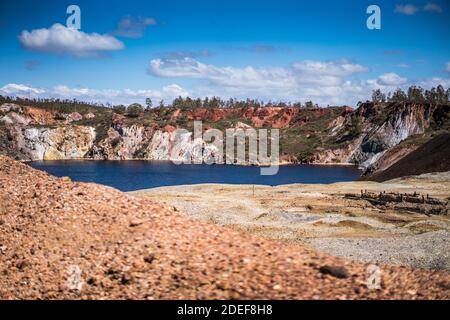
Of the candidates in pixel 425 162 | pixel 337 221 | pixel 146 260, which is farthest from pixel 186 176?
pixel 146 260

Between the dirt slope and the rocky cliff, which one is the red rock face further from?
the dirt slope

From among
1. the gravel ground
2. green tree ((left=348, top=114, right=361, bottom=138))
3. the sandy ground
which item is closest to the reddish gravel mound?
the gravel ground

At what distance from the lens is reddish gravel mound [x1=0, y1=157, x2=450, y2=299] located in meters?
13.6

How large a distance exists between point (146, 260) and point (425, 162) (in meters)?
78.4

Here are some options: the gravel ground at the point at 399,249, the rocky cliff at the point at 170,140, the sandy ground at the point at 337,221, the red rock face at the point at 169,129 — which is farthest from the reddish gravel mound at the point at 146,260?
the red rock face at the point at 169,129

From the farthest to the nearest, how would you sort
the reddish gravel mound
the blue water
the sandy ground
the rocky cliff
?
the rocky cliff
the blue water
the sandy ground
the reddish gravel mound

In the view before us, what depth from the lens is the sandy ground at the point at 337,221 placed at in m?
30.7

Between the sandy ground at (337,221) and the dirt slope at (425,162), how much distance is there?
389 inches

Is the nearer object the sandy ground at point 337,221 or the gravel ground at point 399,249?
the gravel ground at point 399,249

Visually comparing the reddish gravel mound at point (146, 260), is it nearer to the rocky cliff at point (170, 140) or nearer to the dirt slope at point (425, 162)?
the dirt slope at point (425, 162)

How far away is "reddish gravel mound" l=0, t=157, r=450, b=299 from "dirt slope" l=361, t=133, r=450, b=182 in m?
70.6

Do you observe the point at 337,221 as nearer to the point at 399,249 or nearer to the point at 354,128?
the point at 399,249

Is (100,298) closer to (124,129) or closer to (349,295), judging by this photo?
(349,295)

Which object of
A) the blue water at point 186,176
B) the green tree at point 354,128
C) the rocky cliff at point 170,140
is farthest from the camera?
the green tree at point 354,128
